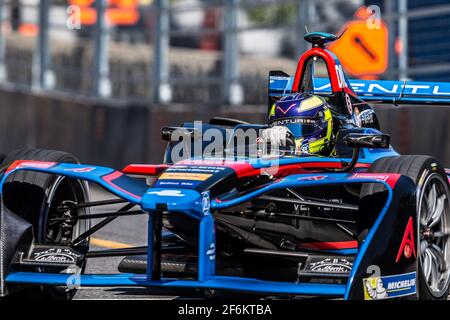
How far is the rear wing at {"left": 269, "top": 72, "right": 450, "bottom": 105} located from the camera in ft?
29.1

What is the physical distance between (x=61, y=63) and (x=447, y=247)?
12415 millimetres

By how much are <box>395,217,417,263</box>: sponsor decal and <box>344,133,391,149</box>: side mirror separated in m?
0.72

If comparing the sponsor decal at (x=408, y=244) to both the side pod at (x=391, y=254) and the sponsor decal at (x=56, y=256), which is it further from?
the sponsor decal at (x=56, y=256)

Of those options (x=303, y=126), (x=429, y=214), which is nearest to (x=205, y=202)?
(x=429, y=214)

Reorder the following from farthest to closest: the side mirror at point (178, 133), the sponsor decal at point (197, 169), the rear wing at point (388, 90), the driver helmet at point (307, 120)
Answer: the rear wing at point (388, 90) → the side mirror at point (178, 133) → the driver helmet at point (307, 120) → the sponsor decal at point (197, 169)

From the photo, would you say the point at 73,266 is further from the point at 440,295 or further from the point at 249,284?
the point at 440,295

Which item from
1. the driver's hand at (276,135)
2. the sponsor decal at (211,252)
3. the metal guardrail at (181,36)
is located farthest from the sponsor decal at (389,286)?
the metal guardrail at (181,36)

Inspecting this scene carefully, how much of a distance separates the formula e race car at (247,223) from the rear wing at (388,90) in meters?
1.55

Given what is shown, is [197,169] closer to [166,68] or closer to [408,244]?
[408,244]

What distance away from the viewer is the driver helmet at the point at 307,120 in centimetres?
744

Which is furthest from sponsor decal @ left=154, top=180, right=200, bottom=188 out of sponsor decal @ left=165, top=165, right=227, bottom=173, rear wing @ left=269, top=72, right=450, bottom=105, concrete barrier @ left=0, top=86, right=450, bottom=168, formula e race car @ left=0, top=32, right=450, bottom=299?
concrete barrier @ left=0, top=86, right=450, bottom=168

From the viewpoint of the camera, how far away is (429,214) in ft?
20.8

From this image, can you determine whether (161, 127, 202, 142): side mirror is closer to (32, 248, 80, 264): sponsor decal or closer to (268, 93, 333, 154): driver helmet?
(268, 93, 333, 154): driver helmet

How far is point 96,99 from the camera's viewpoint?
16797 mm
